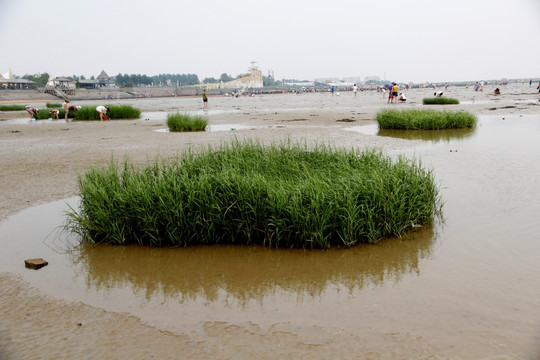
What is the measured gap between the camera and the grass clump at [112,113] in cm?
3116

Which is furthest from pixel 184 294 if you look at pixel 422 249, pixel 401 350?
pixel 422 249

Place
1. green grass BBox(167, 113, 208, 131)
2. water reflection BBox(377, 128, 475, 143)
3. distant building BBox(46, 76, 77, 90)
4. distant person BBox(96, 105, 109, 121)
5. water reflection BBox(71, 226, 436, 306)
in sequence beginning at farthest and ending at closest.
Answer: distant building BBox(46, 76, 77, 90) → distant person BBox(96, 105, 109, 121) → green grass BBox(167, 113, 208, 131) → water reflection BBox(377, 128, 475, 143) → water reflection BBox(71, 226, 436, 306)

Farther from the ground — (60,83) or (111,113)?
(60,83)

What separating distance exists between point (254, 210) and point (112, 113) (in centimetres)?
2824

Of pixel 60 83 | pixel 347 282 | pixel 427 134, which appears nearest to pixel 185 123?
pixel 427 134

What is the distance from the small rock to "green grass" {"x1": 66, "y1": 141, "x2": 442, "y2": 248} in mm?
886

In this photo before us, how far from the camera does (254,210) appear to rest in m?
6.31

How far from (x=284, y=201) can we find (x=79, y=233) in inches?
141

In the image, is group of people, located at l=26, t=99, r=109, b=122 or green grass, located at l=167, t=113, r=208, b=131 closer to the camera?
green grass, located at l=167, t=113, r=208, b=131

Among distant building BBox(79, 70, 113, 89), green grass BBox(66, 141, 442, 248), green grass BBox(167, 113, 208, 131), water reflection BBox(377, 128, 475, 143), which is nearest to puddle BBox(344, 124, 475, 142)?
water reflection BBox(377, 128, 475, 143)

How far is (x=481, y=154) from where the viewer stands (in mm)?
12547

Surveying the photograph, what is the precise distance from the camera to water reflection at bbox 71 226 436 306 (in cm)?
518

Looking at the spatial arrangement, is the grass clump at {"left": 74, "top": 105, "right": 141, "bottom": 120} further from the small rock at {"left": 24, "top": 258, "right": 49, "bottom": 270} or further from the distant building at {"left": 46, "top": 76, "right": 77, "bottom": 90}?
the distant building at {"left": 46, "top": 76, "right": 77, "bottom": 90}

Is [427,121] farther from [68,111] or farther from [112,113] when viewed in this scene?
[68,111]
